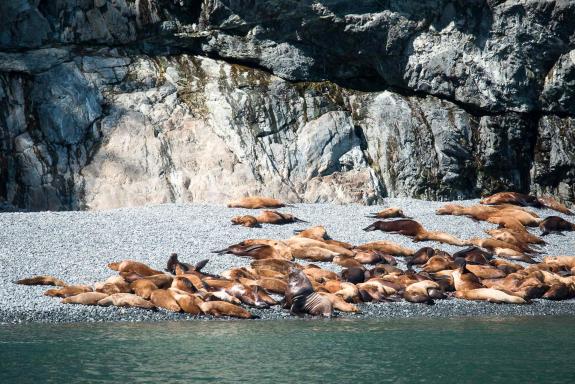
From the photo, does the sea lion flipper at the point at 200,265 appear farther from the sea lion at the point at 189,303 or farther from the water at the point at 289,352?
the water at the point at 289,352

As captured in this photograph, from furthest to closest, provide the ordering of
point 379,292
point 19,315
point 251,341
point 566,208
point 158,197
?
point 566,208 → point 158,197 → point 379,292 → point 19,315 → point 251,341

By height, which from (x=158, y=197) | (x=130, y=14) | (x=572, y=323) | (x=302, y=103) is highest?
(x=130, y=14)

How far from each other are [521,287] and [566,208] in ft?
24.6

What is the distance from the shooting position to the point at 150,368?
307 inches

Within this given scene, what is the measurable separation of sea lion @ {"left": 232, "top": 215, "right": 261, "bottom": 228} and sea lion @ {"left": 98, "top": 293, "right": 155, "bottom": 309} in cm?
501

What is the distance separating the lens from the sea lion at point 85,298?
10812 millimetres

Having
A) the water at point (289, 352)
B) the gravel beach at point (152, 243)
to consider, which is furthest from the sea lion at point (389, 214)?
the water at point (289, 352)

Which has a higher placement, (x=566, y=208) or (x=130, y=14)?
(x=130, y=14)

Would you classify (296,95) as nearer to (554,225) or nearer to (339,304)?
(554,225)

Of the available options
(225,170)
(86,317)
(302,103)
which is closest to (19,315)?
(86,317)

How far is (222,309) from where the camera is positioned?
1088cm

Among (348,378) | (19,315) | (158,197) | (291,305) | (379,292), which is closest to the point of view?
(348,378)

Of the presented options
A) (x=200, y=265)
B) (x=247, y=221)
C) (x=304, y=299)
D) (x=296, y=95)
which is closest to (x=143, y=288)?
(x=200, y=265)

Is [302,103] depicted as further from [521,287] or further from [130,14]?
[521,287]
